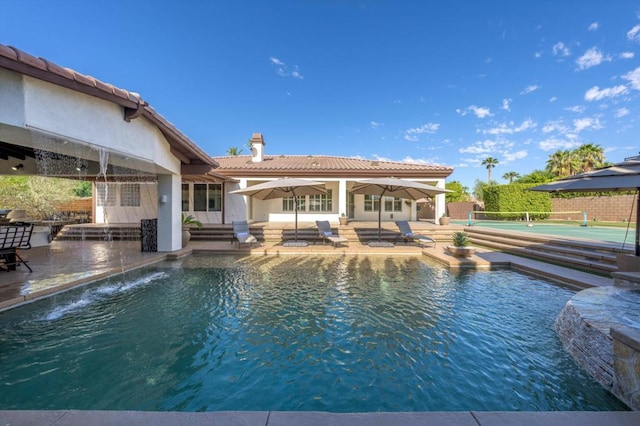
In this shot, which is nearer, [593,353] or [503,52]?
[593,353]

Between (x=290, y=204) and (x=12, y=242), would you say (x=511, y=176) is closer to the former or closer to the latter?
(x=290, y=204)

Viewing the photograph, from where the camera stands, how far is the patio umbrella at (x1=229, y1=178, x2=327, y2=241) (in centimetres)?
1085

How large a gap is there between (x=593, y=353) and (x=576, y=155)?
4112cm

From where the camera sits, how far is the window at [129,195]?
54.8 ft

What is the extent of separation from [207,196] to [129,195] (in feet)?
16.1

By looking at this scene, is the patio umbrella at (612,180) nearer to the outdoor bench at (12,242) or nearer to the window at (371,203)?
the outdoor bench at (12,242)

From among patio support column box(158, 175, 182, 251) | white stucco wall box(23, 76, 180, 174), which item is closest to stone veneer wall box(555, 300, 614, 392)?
white stucco wall box(23, 76, 180, 174)

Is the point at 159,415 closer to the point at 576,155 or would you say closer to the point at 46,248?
the point at 46,248

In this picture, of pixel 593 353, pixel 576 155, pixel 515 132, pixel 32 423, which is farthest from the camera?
pixel 576 155

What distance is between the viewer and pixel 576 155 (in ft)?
105

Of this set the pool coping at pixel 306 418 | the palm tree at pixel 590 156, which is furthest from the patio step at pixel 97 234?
the palm tree at pixel 590 156

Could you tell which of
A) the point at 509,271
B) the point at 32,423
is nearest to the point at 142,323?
the point at 32,423

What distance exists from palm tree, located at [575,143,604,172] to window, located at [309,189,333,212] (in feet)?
106

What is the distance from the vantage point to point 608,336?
2.84 metres
